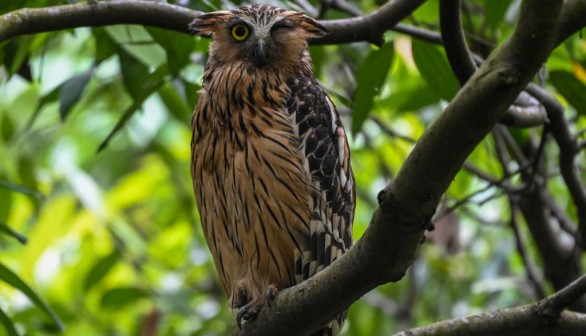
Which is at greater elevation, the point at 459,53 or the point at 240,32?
the point at 240,32

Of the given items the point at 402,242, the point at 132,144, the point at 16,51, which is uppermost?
the point at 132,144

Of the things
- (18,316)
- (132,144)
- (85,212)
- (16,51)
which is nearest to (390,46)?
(16,51)

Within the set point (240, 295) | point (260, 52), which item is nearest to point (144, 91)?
point (260, 52)

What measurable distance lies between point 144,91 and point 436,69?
1160 mm

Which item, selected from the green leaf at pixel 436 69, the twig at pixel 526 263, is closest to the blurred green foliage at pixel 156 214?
the twig at pixel 526 263

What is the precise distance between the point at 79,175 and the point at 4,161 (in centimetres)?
60

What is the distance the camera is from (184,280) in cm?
702

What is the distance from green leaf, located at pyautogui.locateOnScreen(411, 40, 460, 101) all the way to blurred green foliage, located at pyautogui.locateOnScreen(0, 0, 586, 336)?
700mm

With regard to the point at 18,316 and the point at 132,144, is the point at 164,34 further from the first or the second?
the point at 132,144

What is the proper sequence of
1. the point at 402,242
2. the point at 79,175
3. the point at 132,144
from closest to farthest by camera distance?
the point at 402,242, the point at 79,175, the point at 132,144

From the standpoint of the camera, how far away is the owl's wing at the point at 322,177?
367 cm

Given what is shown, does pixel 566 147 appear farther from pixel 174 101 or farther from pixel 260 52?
pixel 174 101

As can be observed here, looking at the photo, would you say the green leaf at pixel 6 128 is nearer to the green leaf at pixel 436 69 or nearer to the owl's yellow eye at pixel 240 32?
the owl's yellow eye at pixel 240 32

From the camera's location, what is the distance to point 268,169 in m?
3.65
